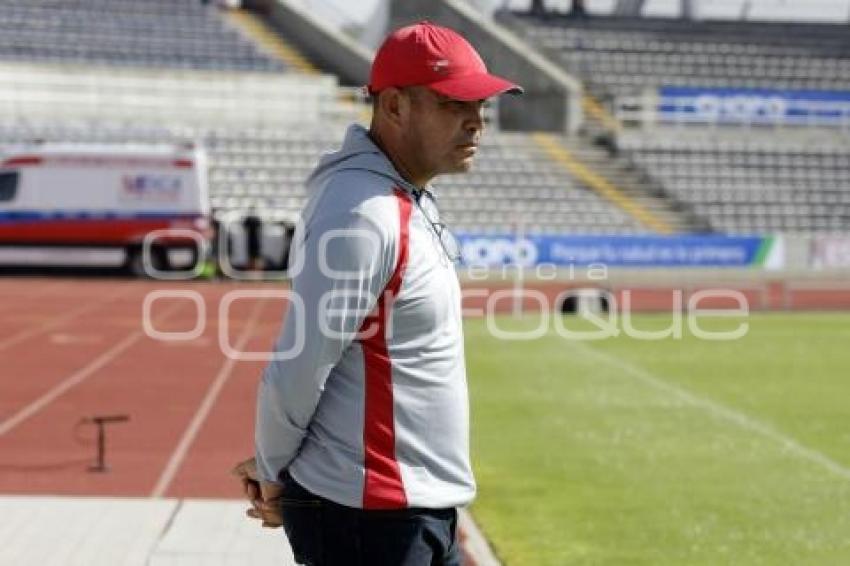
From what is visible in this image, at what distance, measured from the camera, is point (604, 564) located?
773 centimetres

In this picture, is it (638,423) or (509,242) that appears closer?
(638,423)

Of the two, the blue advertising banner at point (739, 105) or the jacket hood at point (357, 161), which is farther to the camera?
the blue advertising banner at point (739, 105)

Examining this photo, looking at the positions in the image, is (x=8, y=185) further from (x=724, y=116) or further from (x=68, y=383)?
(x=68, y=383)

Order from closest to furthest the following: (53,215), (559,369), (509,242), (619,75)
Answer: (559,369)
(509,242)
(53,215)
(619,75)

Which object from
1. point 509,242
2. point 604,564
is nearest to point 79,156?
point 509,242

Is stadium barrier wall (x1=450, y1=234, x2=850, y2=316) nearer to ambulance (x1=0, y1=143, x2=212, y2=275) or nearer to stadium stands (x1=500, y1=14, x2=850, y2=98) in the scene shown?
ambulance (x1=0, y1=143, x2=212, y2=275)

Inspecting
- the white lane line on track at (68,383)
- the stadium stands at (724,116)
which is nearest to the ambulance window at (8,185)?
the white lane line on track at (68,383)

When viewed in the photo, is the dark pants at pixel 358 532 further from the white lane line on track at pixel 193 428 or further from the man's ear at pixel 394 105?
the white lane line on track at pixel 193 428

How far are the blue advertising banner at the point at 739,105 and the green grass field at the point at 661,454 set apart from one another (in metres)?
23.1

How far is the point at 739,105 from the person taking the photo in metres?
43.7

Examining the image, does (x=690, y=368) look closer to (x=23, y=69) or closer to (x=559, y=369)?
(x=559, y=369)

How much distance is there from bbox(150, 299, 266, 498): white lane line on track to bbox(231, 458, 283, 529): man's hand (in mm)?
6056

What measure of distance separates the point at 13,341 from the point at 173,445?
8874 millimetres

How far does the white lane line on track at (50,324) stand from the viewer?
787 inches
